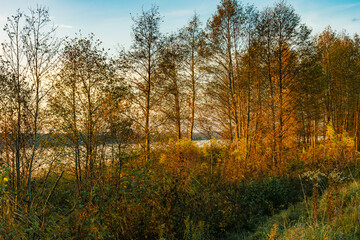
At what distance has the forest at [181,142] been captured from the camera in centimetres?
472

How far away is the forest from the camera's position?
472cm

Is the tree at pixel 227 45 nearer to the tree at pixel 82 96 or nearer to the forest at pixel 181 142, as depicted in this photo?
the forest at pixel 181 142

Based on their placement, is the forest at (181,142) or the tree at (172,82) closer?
the forest at (181,142)

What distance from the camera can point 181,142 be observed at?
11.9 m

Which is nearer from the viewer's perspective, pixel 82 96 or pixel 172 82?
pixel 82 96

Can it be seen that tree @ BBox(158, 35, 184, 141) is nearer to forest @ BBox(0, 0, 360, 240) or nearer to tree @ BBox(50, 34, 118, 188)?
forest @ BBox(0, 0, 360, 240)

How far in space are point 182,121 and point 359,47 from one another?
607 inches

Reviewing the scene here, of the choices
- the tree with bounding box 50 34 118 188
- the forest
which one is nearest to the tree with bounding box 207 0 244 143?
the forest

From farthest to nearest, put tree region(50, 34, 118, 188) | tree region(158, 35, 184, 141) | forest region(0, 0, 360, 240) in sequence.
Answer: tree region(158, 35, 184, 141) → tree region(50, 34, 118, 188) → forest region(0, 0, 360, 240)

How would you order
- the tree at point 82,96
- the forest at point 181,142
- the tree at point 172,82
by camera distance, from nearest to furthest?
1. the forest at point 181,142
2. the tree at point 82,96
3. the tree at point 172,82

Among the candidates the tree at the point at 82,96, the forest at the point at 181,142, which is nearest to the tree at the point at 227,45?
the forest at the point at 181,142

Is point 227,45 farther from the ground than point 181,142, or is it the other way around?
point 227,45

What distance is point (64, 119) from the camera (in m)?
9.59

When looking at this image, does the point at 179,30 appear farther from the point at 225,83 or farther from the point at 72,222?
the point at 72,222
